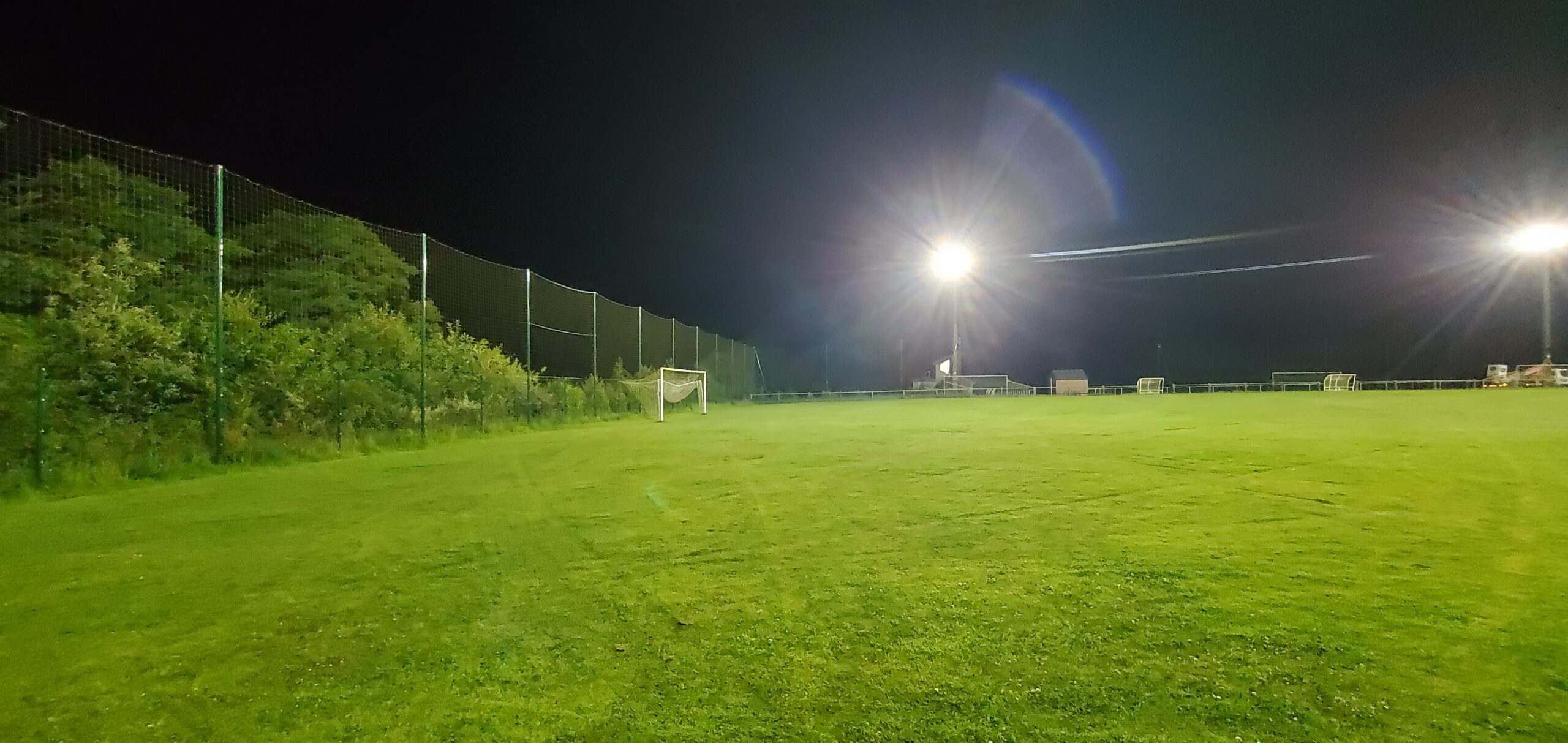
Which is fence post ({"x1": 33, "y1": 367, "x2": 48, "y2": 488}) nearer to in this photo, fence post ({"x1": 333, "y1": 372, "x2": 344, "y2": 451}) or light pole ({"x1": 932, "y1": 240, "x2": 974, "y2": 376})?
fence post ({"x1": 333, "y1": 372, "x2": 344, "y2": 451})

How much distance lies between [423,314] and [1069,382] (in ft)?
132

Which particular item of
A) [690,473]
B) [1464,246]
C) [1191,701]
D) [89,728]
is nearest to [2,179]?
[690,473]

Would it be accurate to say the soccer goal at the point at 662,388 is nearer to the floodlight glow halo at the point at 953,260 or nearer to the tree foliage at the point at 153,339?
the tree foliage at the point at 153,339

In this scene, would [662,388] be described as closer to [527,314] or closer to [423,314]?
[527,314]

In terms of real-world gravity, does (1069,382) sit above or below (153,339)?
below

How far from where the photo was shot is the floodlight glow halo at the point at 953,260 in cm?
2898

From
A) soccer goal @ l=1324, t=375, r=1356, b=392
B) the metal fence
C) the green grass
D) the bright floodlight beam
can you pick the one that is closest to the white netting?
the metal fence

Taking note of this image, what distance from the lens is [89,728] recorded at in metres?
1.73

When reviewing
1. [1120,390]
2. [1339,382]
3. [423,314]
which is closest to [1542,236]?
[1339,382]

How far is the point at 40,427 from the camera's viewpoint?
17.0 feet

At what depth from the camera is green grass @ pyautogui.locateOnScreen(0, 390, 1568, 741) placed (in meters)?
1.73

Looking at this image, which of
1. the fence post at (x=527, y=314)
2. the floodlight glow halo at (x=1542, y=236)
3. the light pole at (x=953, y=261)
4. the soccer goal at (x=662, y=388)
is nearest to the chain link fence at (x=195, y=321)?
the fence post at (x=527, y=314)

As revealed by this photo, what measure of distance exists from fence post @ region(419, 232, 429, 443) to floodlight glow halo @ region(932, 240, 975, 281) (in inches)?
841

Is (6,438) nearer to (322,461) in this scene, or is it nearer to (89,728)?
(322,461)
